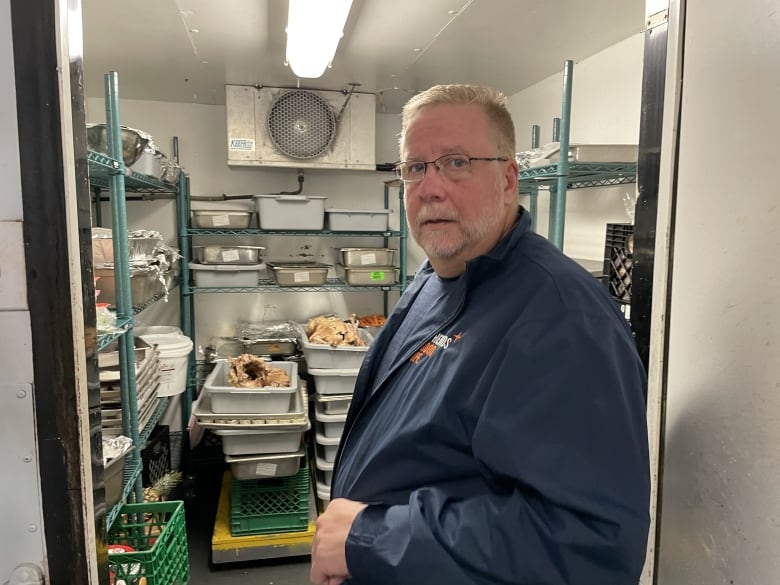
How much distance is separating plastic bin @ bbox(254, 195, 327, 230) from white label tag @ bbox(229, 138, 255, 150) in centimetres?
29

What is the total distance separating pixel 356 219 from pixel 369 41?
3.65 ft

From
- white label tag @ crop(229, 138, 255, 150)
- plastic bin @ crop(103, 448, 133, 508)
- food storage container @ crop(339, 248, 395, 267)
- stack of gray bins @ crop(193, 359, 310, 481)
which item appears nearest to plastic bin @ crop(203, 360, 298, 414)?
stack of gray bins @ crop(193, 359, 310, 481)

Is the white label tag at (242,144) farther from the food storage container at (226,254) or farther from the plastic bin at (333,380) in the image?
the plastic bin at (333,380)

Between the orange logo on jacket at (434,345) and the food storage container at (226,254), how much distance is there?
227 centimetres

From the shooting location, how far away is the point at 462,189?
97 cm

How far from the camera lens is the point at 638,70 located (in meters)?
2.08

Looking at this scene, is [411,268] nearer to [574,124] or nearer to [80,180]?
[574,124]

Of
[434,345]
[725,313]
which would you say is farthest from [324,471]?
[725,313]

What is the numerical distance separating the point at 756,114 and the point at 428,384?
0.59 meters

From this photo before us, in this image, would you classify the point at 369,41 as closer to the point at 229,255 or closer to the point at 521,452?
the point at 229,255

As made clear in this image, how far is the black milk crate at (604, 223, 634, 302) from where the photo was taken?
1867 mm

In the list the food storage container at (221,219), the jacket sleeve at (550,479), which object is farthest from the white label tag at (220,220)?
the jacket sleeve at (550,479)

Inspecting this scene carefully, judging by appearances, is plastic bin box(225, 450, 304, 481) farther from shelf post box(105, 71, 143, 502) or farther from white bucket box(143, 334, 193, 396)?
shelf post box(105, 71, 143, 502)

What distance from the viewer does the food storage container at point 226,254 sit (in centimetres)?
297
